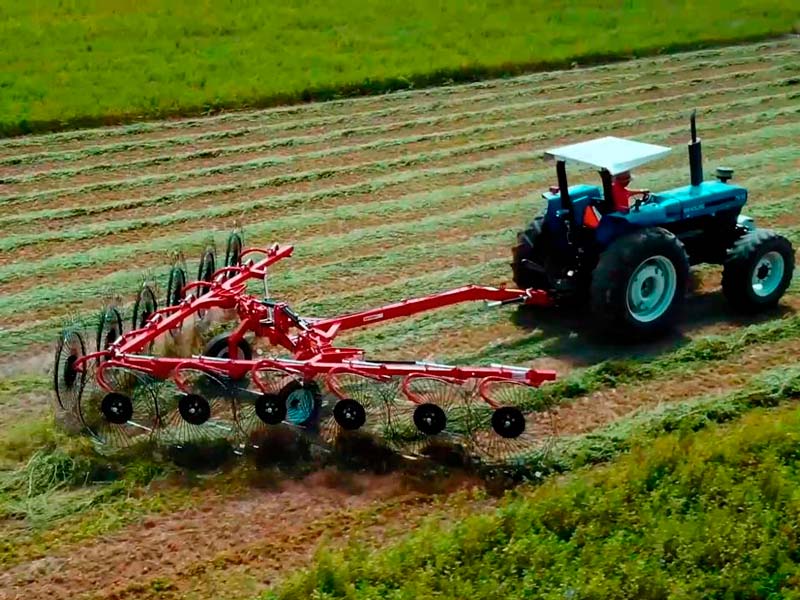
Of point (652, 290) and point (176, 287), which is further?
point (176, 287)

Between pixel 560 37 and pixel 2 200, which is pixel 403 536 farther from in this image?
pixel 560 37

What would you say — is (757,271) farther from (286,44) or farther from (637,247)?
(286,44)

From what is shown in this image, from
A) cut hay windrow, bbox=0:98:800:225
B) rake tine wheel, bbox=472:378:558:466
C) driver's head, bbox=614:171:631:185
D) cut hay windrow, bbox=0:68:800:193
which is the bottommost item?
rake tine wheel, bbox=472:378:558:466

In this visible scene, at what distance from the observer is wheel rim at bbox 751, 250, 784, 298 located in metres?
9.12

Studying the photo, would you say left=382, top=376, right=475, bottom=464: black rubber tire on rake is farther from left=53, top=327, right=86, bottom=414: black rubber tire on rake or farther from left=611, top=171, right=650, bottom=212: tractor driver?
left=611, top=171, right=650, bottom=212: tractor driver

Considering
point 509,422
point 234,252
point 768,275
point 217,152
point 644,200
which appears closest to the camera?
point 509,422

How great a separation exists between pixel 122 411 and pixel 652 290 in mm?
4083

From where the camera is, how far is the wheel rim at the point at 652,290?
28.0 ft

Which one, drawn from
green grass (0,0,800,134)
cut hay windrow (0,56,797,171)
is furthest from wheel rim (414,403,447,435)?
green grass (0,0,800,134)

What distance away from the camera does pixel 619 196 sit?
8836mm

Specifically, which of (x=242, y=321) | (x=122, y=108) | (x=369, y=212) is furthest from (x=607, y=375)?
(x=122, y=108)

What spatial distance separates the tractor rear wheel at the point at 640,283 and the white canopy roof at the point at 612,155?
534 millimetres

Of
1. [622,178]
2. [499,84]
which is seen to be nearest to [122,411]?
[622,178]

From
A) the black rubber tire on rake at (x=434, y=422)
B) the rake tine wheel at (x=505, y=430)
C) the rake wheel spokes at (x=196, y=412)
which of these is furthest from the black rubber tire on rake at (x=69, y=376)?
the rake tine wheel at (x=505, y=430)
